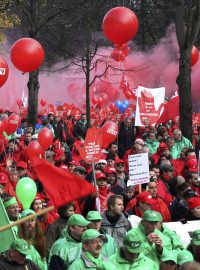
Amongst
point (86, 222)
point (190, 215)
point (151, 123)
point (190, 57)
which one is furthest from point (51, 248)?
point (190, 57)

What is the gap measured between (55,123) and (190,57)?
517 centimetres

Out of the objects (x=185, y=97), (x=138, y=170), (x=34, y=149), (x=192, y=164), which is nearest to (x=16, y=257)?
(x=138, y=170)

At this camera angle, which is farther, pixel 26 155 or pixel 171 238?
pixel 26 155

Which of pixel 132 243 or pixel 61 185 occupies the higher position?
pixel 61 185

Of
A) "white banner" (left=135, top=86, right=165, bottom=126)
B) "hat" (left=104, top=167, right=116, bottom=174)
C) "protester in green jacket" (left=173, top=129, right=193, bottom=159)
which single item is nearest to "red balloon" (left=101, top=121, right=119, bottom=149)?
"white banner" (left=135, top=86, right=165, bottom=126)

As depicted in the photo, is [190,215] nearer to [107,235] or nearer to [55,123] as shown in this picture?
[107,235]

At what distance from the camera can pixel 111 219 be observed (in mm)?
9398

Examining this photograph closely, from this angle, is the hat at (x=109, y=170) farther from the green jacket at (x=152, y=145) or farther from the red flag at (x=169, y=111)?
the red flag at (x=169, y=111)

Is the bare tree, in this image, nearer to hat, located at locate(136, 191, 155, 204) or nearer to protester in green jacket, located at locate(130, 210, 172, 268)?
hat, located at locate(136, 191, 155, 204)

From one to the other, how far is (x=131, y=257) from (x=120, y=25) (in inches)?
255

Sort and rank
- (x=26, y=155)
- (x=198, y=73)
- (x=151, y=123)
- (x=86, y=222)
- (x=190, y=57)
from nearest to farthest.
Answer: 1. (x=86, y=222)
2. (x=26, y=155)
3. (x=151, y=123)
4. (x=190, y=57)
5. (x=198, y=73)

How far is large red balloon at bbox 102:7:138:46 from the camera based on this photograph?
44.3ft

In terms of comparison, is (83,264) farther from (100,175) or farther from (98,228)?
(100,175)

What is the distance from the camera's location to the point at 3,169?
13.6 m
